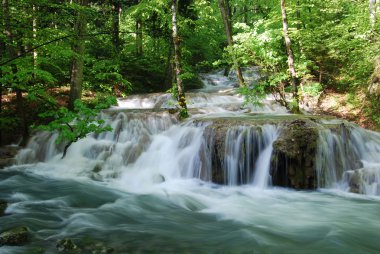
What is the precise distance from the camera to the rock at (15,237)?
3760 mm

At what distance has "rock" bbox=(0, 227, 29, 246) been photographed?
376 centimetres

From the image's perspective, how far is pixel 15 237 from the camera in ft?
12.6

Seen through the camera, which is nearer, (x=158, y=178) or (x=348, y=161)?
(x=348, y=161)

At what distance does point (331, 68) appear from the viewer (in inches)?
560

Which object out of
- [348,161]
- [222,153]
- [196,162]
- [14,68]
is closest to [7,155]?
[14,68]

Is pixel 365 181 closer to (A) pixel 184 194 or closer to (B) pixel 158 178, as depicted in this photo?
(A) pixel 184 194

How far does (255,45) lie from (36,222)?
8.85 meters

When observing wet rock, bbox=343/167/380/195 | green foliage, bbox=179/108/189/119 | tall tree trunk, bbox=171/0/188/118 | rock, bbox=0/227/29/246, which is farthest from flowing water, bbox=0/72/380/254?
tall tree trunk, bbox=171/0/188/118

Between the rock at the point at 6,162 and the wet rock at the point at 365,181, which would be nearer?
the wet rock at the point at 365,181

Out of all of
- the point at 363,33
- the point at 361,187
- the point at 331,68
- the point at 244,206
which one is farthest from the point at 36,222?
the point at 331,68

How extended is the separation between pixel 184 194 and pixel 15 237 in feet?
12.0

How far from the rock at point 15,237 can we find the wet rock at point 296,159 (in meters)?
5.15

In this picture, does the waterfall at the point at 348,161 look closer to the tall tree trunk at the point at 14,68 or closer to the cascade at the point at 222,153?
the cascade at the point at 222,153

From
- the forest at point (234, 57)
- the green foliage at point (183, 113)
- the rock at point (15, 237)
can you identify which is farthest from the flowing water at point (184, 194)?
the forest at point (234, 57)
